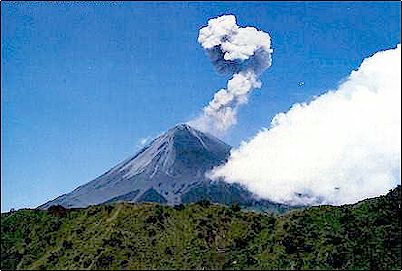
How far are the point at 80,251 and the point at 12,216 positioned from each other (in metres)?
34.5

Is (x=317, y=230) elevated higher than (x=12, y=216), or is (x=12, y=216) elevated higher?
(x=12, y=216)

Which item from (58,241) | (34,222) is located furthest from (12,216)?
(58,241)

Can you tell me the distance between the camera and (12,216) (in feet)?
513

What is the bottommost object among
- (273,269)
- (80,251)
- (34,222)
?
(273,269)

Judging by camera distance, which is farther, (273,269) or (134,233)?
(134,233)

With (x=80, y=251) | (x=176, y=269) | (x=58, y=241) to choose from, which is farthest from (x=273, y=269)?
(x=58, y=241)

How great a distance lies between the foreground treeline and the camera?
417 ft

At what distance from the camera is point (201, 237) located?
140m

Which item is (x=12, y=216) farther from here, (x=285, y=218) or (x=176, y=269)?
(x=285, y=218)

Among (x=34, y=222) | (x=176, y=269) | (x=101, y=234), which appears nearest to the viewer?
(x=176, y=269)

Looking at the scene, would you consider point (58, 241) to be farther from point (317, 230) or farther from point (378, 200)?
A: point (378, 200)

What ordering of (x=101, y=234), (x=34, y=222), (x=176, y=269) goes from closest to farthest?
1. (x=176, y=269)
2. (x=101, y=234)
3. (x=34, y=222)

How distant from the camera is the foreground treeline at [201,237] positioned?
127 metres

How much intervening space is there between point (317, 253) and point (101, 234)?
51.0 meters
